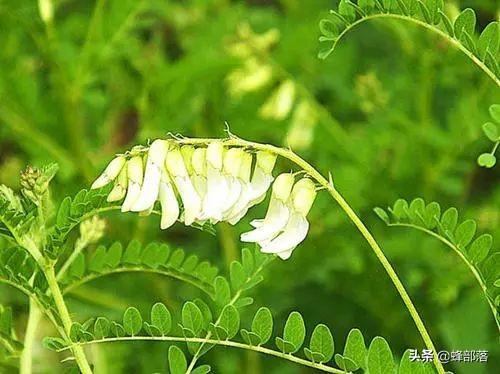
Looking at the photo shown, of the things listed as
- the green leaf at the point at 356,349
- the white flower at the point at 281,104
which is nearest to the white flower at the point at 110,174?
the green leaf at the point at 356,349

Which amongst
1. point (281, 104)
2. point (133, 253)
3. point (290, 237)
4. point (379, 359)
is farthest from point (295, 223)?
point (281, 104)

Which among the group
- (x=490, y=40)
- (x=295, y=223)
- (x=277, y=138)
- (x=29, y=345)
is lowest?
(x=277, y=138)

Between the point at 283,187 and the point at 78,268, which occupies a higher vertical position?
the point at 283,187

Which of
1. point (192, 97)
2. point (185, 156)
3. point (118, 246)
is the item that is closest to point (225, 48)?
point (192, 97)

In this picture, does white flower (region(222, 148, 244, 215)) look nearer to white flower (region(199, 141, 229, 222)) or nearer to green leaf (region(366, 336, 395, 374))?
white flower (region(199, 141, 229, 222))

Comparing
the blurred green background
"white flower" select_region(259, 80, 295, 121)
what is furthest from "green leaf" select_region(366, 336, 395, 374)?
"white flower" select_region(259, 80, 295, 121)

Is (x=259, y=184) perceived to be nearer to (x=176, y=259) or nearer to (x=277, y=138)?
(x=176, y=259)

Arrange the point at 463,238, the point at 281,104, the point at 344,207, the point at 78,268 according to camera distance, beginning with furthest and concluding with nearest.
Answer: the point at 281,104, the point at 78,268, the point at 463,238, the point at 344,207
